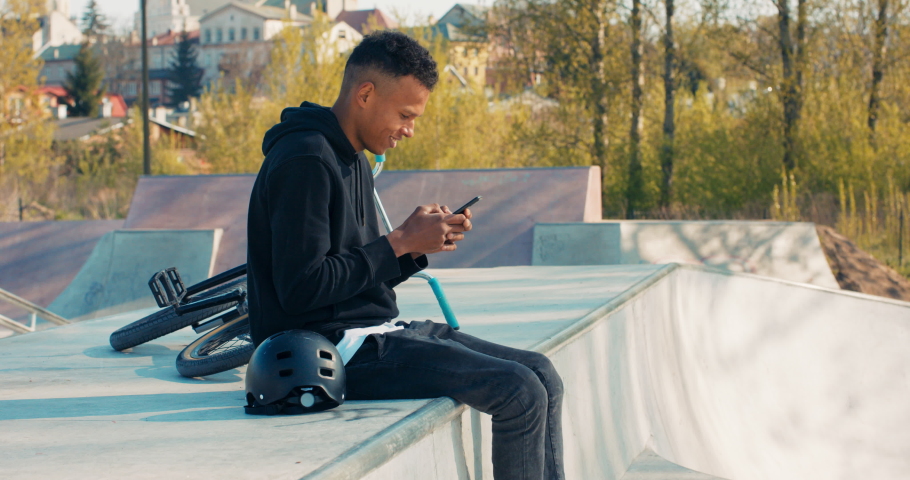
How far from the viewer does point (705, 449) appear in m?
4.77

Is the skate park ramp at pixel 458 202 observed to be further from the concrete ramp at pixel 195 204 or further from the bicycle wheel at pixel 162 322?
the bicycle wheel at pixel 162 322

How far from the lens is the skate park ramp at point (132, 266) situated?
33.8 feet

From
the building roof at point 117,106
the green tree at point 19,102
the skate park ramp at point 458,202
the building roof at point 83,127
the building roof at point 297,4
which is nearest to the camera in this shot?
the skate park ramp at point 458,202

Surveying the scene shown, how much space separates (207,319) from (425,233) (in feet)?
7.20

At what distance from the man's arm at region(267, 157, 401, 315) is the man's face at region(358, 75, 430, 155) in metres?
0.27

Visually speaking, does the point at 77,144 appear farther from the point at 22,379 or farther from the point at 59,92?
the point at 22,379

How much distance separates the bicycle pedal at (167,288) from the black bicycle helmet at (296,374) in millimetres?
1549

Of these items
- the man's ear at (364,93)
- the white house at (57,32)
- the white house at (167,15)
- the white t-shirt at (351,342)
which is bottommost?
the white t-shirt at (351,342)

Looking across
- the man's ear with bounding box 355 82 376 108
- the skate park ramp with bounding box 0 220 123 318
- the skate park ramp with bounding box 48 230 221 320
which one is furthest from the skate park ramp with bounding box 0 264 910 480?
the skate park ramp with bounding box 0 220 123 318

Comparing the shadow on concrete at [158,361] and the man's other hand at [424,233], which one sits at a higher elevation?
the man's other hand at [424,233]

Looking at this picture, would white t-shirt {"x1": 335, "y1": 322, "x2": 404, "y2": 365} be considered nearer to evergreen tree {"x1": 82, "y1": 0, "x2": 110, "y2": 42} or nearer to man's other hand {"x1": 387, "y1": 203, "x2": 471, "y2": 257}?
man's other hand {"x1": 387, "y1": 203, "x2": 471, "y2": 257}

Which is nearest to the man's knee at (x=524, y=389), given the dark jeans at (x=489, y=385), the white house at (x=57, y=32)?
the dark jeans at (x=489, y=385)

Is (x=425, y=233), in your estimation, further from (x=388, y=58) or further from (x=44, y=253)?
(x=44, y=253)

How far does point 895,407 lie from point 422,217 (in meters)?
4.95
